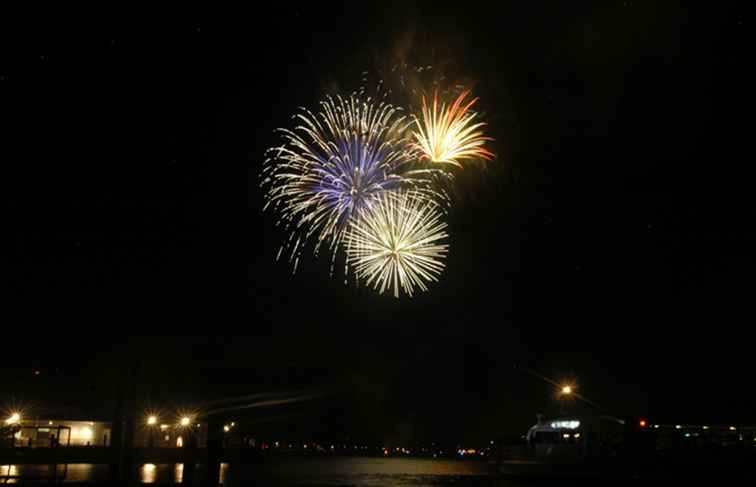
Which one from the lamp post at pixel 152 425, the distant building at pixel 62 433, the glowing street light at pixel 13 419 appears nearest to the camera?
the glowing street light at pixel 13 419

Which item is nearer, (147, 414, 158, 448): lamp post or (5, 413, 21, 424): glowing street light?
(5, 413, 21, 424): glowing street light

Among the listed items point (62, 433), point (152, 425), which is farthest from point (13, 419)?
point (152, 425)

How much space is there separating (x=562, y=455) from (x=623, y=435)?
4.22m

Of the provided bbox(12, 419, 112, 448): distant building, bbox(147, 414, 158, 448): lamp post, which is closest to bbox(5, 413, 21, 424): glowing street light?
bbox(12, 419, 112, 448): distant building

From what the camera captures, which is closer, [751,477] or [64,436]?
[751,477]

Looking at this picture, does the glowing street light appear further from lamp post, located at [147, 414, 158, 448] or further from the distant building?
lamp post, located at [147, 414, 158, 448]

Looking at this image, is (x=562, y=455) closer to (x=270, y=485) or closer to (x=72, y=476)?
(x=270, y=485)

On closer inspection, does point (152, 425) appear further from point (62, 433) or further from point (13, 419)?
point (13, 419)

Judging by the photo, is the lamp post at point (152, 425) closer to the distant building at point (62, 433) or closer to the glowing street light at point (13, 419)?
the distant building at point (62, 433)

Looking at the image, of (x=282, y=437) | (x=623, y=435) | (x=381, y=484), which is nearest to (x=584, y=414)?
(x=623, y=435)

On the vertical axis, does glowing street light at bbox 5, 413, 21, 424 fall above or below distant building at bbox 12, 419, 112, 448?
above

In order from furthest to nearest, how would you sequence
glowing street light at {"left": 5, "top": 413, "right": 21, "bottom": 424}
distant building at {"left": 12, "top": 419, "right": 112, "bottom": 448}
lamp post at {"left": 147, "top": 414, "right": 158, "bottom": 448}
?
lamp post at {"left": 147, "top": 414, "right": 158, "bottom": 448} < distant building at {"left": 12, "top": 419, "right": 112, "bottom": 448} < glowing street light at {"left": 5, "top": 413, "right": 21, "bottom": 424}

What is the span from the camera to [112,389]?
189ft

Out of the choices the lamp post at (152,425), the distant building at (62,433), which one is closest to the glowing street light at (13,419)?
the distant building at (62,433)
